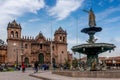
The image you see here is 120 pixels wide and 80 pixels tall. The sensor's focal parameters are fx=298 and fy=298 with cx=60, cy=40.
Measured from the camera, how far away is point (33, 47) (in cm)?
7994

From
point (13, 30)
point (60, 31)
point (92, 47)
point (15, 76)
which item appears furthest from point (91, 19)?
point (60, 31)

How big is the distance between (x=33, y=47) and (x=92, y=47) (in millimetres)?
55375

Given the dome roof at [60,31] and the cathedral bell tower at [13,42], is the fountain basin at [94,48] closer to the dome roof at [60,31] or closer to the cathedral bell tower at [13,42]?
the cathedral bell tower at [13,42]

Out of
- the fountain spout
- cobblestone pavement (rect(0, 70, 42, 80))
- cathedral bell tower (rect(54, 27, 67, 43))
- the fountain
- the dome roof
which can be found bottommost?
cobblestone pavement (rect(0, 70, 42, 80))

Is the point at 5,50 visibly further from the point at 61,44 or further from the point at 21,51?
the point at 61,44

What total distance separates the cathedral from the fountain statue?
4552 centimetres

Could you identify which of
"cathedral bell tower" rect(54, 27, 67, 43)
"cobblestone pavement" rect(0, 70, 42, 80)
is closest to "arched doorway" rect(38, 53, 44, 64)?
"cathedral bell tower" rect(54, 27, 67, 43)

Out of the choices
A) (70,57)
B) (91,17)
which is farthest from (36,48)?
(91,17)

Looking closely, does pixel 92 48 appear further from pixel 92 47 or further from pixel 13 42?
pixel 13 42

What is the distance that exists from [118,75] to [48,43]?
64008 mm

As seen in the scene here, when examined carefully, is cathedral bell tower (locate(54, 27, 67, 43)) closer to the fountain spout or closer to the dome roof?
the dome roof

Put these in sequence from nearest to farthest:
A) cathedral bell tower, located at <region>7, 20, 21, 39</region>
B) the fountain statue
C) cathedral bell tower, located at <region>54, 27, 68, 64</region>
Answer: the fountain statue → cathedral bell tower, located at <region>7, 20, 21, 39</region> → cathedral bell tower, located at <region>54, 27, 68, 64</region>

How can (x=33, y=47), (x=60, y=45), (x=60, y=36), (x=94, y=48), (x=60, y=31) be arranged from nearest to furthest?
(x=94, y=48) → (x=33, y=47) → (x=60, y=45) → (x=60, y=36) → (x=60, y=31)

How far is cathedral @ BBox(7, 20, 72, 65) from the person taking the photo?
74688 mm
